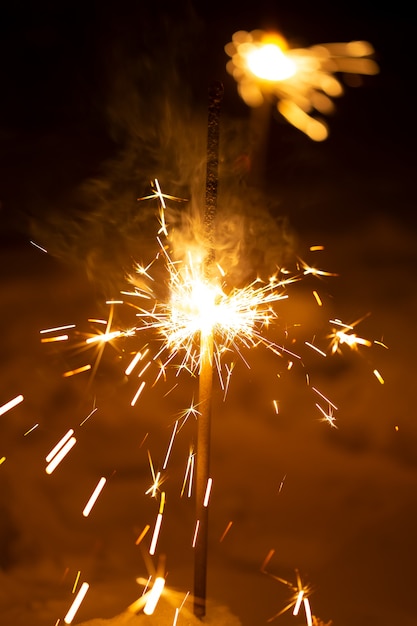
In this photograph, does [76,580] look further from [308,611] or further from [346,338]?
[346,338]

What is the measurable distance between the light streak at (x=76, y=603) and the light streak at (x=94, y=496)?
85cm

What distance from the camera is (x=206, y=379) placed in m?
4.35

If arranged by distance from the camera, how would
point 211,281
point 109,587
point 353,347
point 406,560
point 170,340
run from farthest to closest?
point 353,347 < point 406,560 < point 109,587 < point 170,340 < point 211,281

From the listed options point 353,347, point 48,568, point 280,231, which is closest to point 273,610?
point 48,568

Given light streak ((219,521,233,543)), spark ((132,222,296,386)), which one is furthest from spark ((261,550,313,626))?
Answer: spark ((132,222,296,386))

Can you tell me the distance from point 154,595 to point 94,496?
1.42 meters

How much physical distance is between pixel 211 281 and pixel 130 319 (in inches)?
82.6

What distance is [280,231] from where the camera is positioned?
20.1 ft

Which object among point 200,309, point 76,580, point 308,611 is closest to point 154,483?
point 76,580

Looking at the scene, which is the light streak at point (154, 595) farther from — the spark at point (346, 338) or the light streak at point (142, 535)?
the spark at point (346, 338)

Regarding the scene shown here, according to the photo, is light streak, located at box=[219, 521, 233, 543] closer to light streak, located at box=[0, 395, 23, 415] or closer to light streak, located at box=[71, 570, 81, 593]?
light streak, located at box=[71, 570, 81, 593]

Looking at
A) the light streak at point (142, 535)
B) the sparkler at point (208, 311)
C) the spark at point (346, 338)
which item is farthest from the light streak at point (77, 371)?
the spark at point (346, 338)

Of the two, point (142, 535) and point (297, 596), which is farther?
point (142, 535)

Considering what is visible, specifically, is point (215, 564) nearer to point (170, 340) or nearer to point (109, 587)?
point (109, 587)
